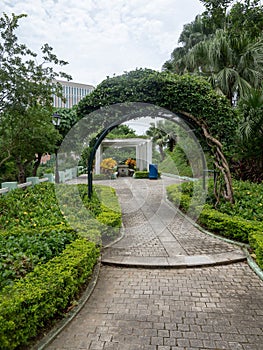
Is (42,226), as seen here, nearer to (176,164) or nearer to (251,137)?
(251,137)

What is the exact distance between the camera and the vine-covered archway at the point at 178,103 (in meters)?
5.96

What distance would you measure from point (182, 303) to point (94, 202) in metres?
4.09

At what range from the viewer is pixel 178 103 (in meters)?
6.14

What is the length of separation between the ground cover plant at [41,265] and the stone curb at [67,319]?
9 cm

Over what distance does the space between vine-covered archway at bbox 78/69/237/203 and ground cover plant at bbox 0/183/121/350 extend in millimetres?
2375

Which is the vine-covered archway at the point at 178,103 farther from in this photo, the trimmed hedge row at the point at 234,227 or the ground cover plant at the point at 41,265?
the ground cover plant at the point at 41,265

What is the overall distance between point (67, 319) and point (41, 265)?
27.3 inches

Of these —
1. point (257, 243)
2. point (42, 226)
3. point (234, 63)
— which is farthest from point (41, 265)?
point (234, 63)

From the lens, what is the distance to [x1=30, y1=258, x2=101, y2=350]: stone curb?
2402mm

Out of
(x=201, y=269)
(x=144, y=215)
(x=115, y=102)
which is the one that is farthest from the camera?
(x=144, y=215)

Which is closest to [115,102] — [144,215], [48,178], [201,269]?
[144,215]

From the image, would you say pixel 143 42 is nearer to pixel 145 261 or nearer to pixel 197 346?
pixel 145 261

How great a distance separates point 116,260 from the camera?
170 inches

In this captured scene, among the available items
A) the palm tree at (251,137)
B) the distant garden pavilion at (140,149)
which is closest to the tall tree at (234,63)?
the palm tree at (251,137)
